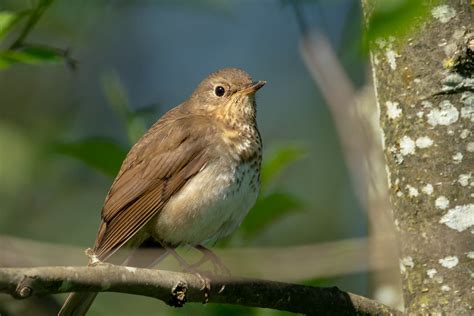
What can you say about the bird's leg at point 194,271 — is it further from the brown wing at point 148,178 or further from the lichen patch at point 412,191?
the lichen patch at point 412,191

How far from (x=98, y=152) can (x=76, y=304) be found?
0.85m

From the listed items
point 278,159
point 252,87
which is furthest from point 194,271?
point 252,87

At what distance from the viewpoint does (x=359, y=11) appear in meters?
3.28

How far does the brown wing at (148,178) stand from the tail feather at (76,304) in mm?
375

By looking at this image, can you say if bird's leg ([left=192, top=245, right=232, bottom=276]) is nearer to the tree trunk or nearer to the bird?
the bird

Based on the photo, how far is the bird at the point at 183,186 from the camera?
530cm

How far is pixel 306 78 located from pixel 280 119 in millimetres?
834

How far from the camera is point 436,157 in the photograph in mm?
4023

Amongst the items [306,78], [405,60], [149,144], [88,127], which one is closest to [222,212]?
[149,144]

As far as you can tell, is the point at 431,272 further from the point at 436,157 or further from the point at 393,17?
the point at 393,17

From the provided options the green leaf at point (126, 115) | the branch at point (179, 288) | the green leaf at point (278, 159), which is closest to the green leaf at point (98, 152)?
the green leaf at point (126, 115)

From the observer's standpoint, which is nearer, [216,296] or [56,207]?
[216,296]

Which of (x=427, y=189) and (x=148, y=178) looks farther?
(x=148, y=178)

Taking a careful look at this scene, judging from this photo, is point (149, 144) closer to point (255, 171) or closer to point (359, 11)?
point (255, 171)
